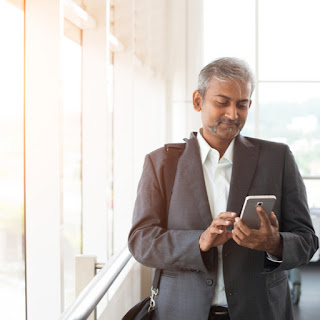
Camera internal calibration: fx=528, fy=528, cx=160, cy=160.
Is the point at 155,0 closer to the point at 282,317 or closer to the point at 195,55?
the point at 195,55

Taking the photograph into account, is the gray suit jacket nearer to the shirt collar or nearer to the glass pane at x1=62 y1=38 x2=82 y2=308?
the shirt collar

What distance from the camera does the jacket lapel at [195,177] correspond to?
1.94 metres

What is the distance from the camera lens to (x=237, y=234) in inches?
68.0

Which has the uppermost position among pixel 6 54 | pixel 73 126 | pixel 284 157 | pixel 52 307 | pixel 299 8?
pixel 299 8

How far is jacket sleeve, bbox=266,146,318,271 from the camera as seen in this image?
6.22 feet

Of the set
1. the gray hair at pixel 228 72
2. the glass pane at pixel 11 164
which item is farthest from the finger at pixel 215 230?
the glass pane at pixel 11 164

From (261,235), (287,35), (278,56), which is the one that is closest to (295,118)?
(278,56)

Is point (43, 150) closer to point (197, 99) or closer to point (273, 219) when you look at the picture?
point (197, 99)

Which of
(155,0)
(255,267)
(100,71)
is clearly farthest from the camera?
(155,0)

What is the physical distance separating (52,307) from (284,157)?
58.3 inches

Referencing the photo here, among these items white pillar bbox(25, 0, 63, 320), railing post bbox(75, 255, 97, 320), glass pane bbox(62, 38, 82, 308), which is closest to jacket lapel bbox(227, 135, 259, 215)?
railing post bbox(75, 255, 97, 320)

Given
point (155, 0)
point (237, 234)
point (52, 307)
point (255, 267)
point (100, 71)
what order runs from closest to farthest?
1. point (237, 234)
2. point (255, 267)
3. point (52, 307)
4. point (100, 71)
5. point (155, 0)

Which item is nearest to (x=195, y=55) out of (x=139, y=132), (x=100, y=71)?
(x=139, y=132)

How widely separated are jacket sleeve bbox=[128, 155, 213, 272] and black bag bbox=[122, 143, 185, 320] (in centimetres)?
4
